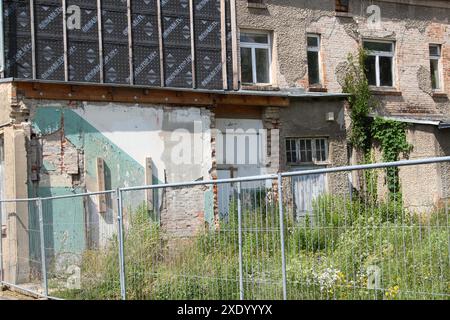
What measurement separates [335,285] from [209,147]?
12.3 meters

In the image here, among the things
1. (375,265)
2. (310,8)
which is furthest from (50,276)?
(310,8)

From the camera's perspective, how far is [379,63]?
74.5 ft

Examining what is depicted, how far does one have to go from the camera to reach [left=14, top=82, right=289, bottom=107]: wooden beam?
16.5m

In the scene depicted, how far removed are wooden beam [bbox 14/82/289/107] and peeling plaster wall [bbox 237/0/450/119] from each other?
1.48 m

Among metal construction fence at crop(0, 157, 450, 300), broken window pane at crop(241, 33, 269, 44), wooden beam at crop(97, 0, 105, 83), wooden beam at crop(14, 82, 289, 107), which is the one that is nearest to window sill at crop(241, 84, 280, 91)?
wooden beam at crop(14, 82, 289, 107)

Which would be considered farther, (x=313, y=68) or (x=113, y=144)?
(x=313, y=68)

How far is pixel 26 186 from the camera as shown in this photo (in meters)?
16.0

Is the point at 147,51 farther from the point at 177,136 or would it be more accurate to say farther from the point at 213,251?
the point at 213,251

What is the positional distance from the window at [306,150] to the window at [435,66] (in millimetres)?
5095

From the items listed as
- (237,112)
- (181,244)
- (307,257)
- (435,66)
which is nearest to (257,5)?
(237,112)

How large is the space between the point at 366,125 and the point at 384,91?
1493 mm

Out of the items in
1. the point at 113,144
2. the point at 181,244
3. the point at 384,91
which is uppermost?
the point at 384,91

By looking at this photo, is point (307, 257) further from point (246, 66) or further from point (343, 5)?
point (343, 5)

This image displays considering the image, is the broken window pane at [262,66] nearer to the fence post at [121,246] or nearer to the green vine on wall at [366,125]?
the green vine on wall at [366,125]
